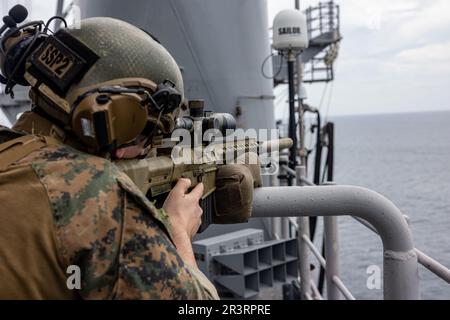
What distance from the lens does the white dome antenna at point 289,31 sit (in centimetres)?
664

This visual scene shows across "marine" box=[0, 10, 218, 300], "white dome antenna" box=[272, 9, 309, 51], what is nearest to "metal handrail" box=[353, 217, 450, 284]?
"marine" box=[0, 10, 218, 300]

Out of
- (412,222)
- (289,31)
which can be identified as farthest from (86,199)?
(412,222)

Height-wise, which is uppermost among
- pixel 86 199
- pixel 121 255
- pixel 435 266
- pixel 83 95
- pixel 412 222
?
pixel 83 95

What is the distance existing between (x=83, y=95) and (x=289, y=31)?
5.81 meters

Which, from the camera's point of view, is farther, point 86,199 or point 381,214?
point 381,214

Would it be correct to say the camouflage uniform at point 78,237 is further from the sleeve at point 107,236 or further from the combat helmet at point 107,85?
the combat helmet at point 107,85

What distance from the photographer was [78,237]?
108 centimetres

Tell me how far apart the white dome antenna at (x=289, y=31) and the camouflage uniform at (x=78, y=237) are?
5833 mm

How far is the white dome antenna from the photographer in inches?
261

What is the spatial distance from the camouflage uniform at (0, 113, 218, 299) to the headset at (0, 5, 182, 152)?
11cm

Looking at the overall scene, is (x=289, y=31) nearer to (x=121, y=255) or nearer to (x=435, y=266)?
(x=435, y=266)

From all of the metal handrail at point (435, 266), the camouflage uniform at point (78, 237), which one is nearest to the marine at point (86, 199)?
the camouflage uniform at point (78, 237)
